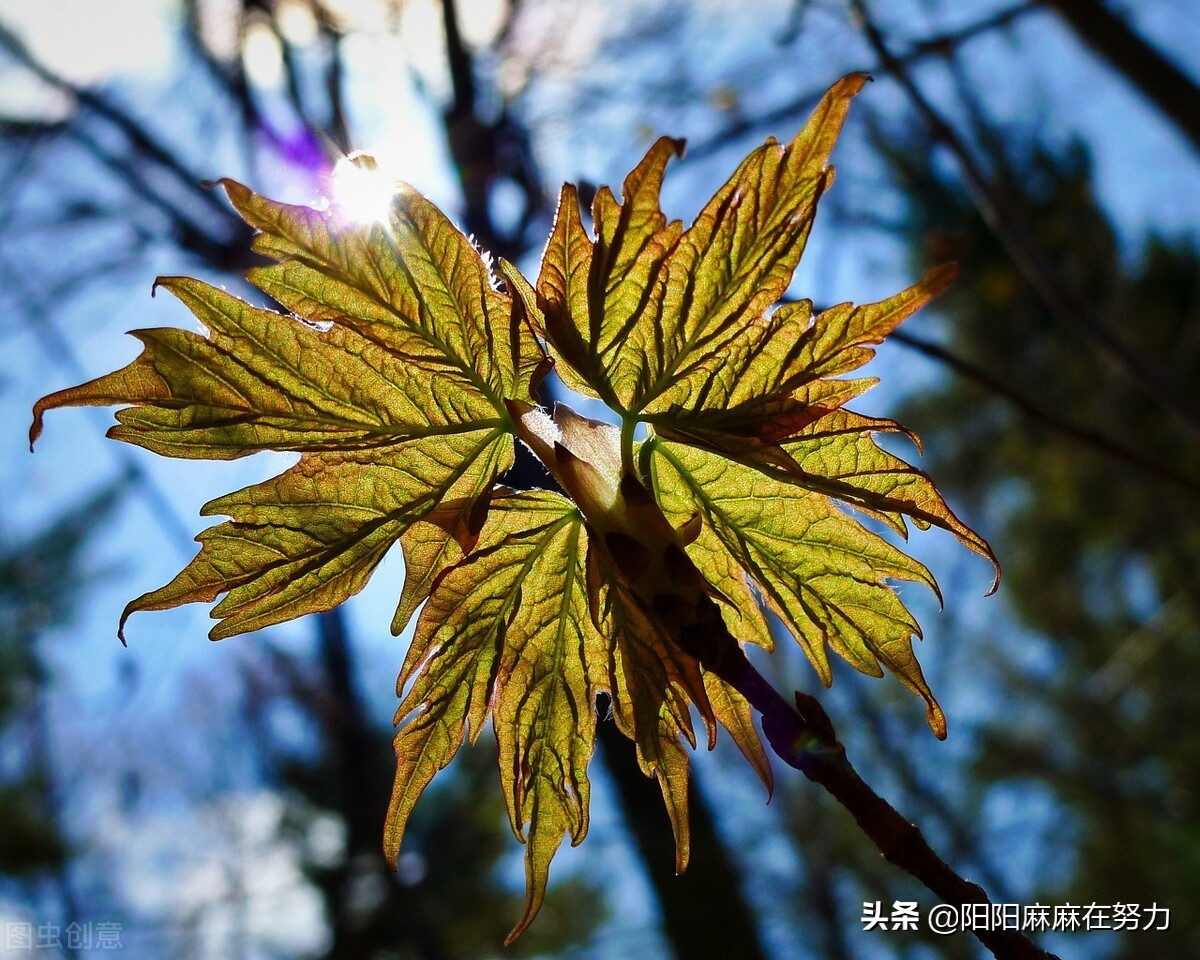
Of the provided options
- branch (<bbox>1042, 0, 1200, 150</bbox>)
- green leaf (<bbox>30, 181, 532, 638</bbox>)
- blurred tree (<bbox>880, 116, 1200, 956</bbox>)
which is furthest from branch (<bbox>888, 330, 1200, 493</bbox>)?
blurred tree (<bbox>880, 116, 1200, 956</bbox>)

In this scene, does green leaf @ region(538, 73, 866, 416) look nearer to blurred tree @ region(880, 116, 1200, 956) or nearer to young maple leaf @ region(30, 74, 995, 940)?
young maple leaf @ region(30, 74, 995, 940)

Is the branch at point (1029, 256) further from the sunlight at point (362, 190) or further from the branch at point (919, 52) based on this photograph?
the sunlight at point (362, 190)

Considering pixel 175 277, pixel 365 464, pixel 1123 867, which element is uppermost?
pixel 175 277

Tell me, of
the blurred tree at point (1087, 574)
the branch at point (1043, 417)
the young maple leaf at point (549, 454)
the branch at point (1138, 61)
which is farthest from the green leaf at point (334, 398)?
the blurred tree at point (1087, 574)

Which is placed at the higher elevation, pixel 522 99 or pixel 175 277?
pixel 522 99

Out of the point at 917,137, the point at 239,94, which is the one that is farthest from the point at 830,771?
the point at 917,137

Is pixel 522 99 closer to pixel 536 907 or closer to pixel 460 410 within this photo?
pixel 460 410

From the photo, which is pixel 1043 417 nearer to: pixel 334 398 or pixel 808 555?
pixel 808 555
